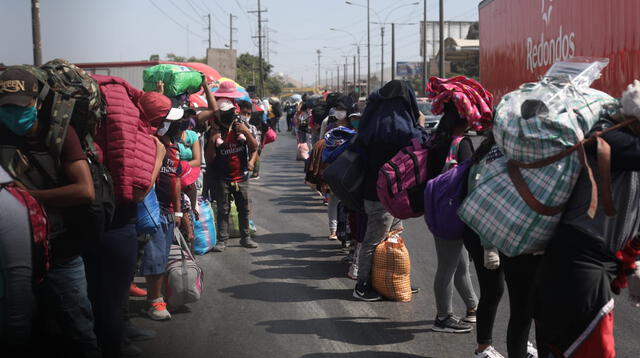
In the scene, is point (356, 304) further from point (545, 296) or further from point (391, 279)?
point (545, 296)

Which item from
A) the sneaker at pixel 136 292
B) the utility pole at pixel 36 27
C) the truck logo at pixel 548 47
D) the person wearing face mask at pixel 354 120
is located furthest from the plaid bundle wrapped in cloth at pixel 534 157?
the utility pole at pixel 36 27

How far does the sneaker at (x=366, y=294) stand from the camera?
630 cm

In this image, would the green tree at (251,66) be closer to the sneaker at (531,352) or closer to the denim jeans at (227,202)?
the denim jeans at (227,202)

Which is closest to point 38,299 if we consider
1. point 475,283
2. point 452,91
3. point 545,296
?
point 545,296

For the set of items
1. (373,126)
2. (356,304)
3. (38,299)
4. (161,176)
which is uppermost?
(373,126)

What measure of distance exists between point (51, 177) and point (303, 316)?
295 centimetres

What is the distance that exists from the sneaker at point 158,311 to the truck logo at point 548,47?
725cm

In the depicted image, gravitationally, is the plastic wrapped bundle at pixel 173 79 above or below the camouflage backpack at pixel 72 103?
above

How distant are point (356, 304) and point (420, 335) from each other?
3.26 feet

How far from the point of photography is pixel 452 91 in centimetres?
481

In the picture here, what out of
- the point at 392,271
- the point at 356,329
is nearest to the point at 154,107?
the point at 356,329

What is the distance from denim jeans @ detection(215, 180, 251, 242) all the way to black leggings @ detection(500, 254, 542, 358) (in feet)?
16.4

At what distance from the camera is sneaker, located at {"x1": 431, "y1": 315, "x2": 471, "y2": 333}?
17.5 ft

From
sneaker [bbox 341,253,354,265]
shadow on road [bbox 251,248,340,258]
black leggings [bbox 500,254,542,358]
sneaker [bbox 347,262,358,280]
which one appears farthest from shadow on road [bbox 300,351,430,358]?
shadow on road [bbox 251,248,340,258]
